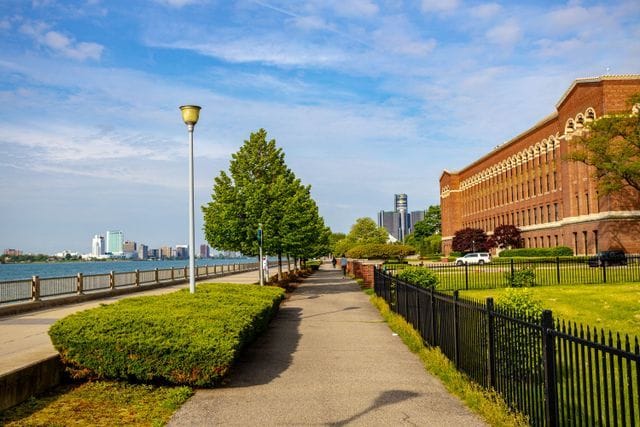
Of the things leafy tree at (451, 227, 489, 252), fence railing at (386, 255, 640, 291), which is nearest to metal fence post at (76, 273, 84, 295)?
fence railing at (386, 255, 640, 291)

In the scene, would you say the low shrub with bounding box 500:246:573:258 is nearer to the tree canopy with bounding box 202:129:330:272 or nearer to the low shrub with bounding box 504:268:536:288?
the low shrub with bounding box 504:268:536:288

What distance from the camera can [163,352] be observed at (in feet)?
29.0

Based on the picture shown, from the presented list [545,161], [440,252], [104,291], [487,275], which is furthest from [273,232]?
[440,252]

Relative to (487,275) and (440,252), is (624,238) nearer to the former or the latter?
(487,275)

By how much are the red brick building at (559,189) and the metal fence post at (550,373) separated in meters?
52.4

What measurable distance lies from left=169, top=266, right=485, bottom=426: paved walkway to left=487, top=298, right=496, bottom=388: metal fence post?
565 millimetres

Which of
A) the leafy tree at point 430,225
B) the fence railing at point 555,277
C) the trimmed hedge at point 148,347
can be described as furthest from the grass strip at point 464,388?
the leafy tree at point 430,225

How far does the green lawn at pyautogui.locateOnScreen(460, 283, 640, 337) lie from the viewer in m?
16.7

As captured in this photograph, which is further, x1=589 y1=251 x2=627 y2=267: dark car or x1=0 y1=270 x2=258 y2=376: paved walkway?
x1=589 y1=251 x2=627 y2=267: dark car

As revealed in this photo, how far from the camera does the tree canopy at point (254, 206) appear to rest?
97.9 feet

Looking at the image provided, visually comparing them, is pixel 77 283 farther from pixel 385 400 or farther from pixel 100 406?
pixel 385 400

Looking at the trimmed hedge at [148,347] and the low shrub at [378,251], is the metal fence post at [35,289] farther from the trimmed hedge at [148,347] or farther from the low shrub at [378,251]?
the low shrub at [378,251]

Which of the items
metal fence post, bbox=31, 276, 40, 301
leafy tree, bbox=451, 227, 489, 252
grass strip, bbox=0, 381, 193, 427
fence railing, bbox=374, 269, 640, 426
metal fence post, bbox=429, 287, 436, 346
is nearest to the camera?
fence railing, bbox=374, 269, 640, 426

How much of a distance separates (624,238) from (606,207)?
3.38m
